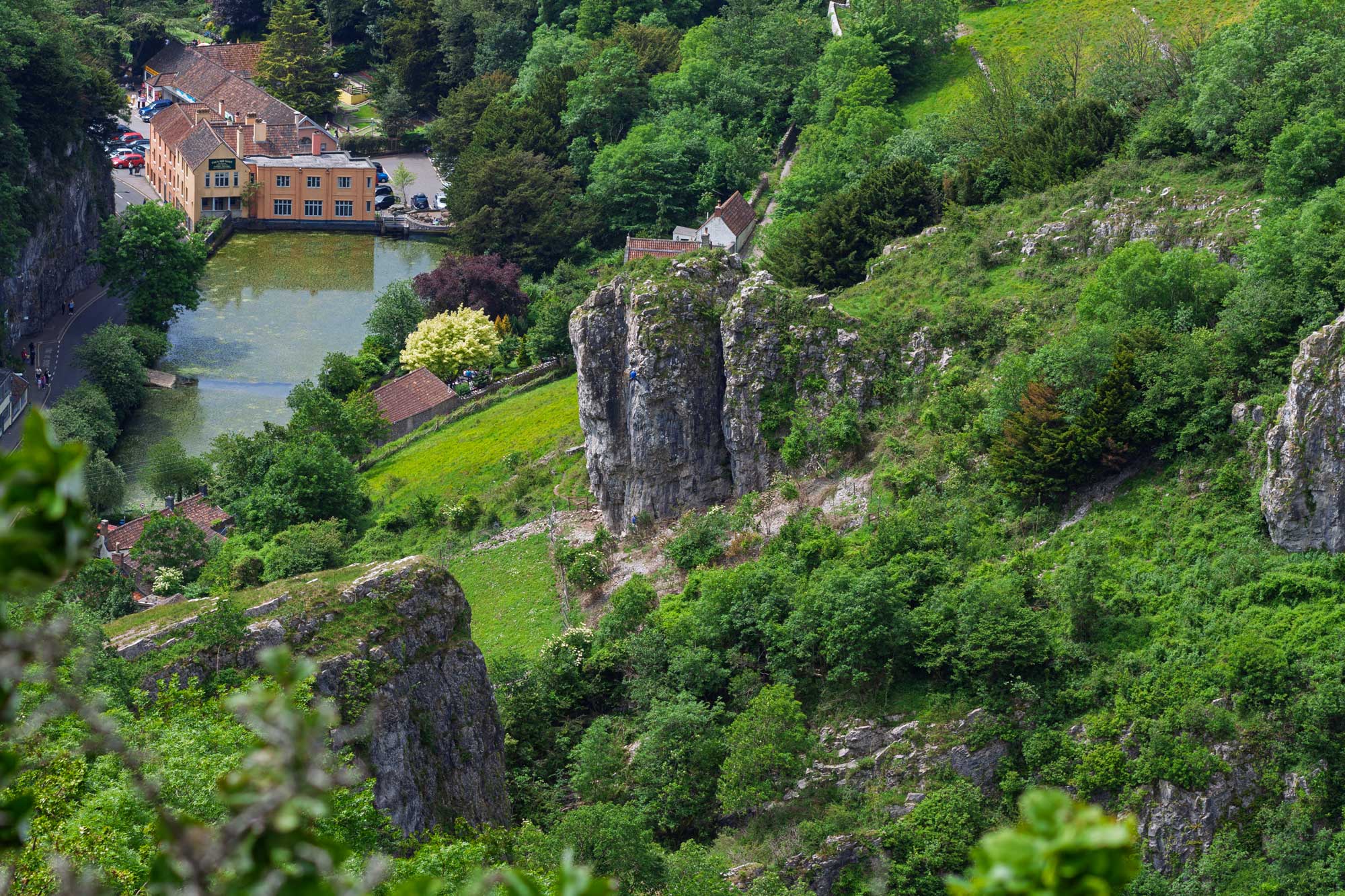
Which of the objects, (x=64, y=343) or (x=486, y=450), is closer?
(x=486, y=450)

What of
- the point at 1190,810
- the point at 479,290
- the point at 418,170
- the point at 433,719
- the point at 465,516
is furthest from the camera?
the point at 418,170

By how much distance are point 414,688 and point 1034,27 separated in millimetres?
66579

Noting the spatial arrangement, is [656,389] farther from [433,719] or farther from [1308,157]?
[1308,157]

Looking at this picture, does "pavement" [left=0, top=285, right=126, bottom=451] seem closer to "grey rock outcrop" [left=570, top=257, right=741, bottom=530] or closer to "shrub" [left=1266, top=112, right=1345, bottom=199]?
"grey rock outcrop" [left=570, top=257, right=741, bottom=530]

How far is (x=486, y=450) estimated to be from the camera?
5997cm

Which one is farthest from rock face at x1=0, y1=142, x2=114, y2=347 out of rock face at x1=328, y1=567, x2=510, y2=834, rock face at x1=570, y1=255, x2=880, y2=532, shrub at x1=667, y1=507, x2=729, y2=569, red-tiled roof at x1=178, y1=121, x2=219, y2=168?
rock face at x1=328, y1=567, x2=510, y2=834

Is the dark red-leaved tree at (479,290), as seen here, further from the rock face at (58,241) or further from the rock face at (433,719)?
the rock face at (433,719)

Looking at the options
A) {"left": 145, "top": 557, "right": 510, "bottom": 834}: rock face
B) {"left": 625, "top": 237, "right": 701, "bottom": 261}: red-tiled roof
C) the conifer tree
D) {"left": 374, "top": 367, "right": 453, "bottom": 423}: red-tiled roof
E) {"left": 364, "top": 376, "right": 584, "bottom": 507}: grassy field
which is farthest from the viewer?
the conifer tree

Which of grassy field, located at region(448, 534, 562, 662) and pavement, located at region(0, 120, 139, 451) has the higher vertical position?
pavement, located at region(0, 120, 139, 451)

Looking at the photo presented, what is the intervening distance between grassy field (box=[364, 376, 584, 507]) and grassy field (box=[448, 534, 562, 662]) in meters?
3.77

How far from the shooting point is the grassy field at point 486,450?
5650 cm

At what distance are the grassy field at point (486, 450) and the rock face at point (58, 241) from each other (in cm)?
2462

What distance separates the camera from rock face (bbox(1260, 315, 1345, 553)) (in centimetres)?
3397

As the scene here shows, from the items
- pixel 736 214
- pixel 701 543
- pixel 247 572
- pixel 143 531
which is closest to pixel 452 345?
pixel 736 214
